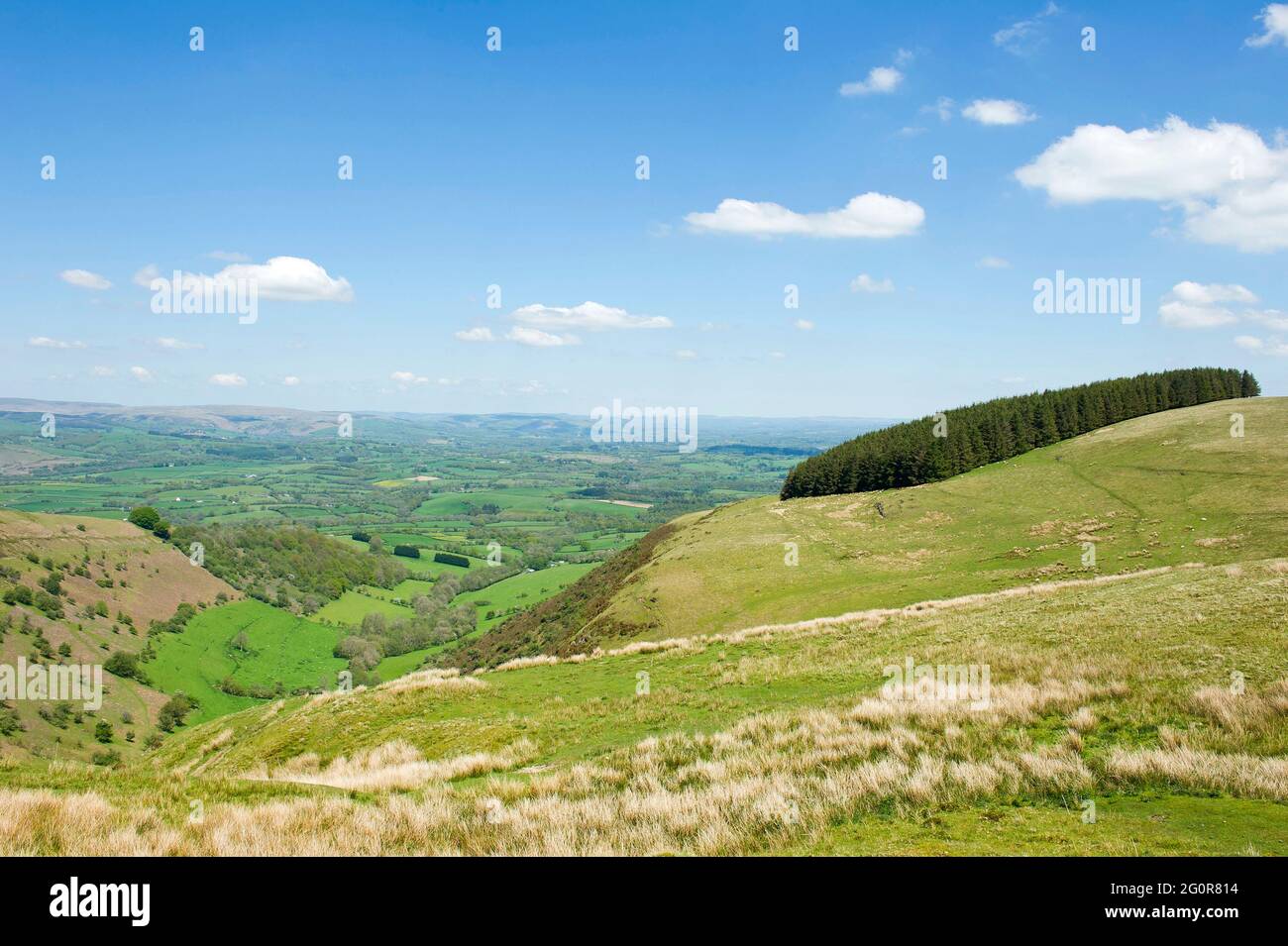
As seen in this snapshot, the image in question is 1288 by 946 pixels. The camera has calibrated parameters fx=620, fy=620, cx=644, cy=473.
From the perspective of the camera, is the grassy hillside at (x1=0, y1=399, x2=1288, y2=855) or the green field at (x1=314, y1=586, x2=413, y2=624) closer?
the grassy hillside at (x1=0, y1=399, x2=1288, y2=855)

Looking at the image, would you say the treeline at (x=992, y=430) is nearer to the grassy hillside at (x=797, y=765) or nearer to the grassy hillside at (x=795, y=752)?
the grassy hillside at (x=795, y=752)

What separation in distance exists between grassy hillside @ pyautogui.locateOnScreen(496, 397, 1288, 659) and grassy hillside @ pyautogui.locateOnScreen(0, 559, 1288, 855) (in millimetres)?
30294

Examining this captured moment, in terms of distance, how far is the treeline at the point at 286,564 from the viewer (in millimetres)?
154750

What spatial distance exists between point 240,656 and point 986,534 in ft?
425

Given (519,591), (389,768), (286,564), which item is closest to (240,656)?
(286,564)

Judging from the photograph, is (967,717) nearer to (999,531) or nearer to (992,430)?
(999,531)

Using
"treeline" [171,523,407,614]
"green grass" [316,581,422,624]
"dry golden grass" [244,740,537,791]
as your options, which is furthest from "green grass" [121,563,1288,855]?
"treeline" [171,523,407,614]

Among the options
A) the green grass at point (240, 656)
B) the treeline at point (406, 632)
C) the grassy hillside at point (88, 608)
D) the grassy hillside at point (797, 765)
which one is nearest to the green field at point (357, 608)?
the treeline at point (406, 632)

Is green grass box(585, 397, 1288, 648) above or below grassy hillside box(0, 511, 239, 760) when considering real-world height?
above

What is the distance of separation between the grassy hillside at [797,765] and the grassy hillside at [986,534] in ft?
99.4

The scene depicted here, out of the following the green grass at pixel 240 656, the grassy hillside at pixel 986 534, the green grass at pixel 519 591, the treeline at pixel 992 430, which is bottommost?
the green grass at pixel 240 656

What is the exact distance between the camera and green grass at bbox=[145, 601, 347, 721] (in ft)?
344

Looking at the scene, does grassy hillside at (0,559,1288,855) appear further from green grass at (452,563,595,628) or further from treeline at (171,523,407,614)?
treeline at (171,523,407,614)
